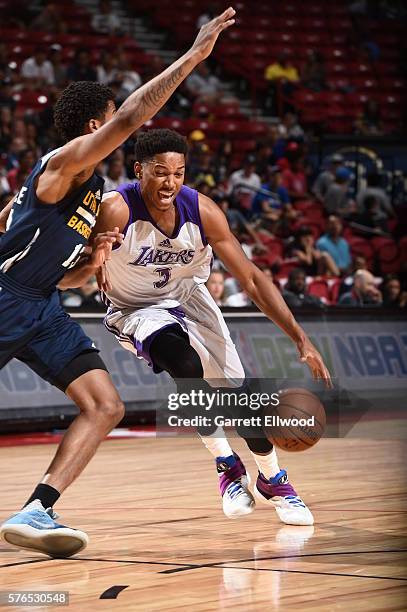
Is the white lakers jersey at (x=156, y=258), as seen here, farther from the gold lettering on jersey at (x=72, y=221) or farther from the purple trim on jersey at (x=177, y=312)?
the gold lettering on jersey at (x=72, y=221)

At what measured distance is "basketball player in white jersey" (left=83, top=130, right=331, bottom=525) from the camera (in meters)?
5.82

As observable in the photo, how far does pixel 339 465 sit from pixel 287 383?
8.48ft

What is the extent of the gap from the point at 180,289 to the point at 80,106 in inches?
53.9

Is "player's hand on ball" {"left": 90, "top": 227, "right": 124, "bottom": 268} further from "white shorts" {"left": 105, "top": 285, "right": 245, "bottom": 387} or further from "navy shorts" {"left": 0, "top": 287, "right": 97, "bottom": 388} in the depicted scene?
"white shorts" {"left": 105, "top": 285, "right": 245, "bottom": 387}

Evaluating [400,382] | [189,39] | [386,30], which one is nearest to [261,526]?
[400,382]

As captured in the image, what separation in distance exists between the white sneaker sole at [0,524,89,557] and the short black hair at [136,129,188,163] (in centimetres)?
195

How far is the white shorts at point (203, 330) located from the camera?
6152 millimetres

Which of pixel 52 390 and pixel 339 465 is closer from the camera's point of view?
pixel 339 465

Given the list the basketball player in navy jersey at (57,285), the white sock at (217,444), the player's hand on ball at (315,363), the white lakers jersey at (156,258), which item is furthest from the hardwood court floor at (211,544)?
the white lakers jersey at (156,258)

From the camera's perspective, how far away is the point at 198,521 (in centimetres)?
621

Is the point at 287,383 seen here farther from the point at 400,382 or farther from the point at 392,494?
the point at 392,494

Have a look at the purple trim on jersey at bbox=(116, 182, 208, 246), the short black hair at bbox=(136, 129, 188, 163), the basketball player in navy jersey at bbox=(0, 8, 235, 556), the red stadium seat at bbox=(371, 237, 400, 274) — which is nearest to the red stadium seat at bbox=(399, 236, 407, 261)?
the red stadium seat at bbox=(371, 237, 400, 274)

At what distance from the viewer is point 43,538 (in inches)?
194

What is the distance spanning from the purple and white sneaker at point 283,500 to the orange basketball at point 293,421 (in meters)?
0.28
